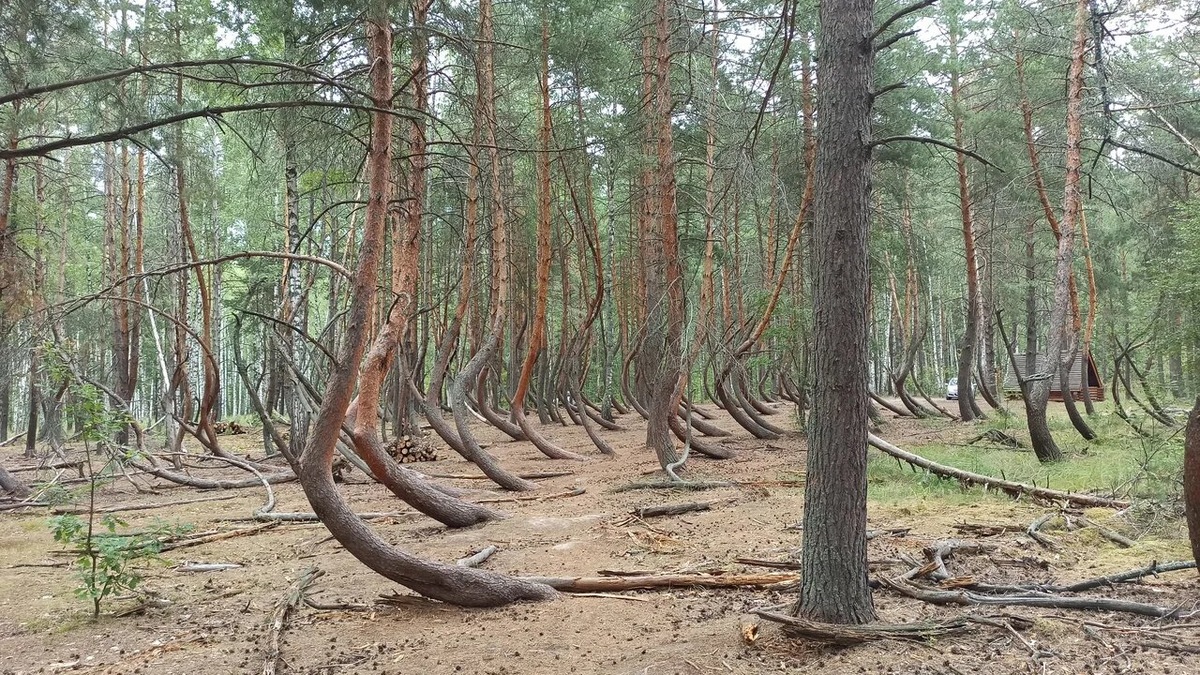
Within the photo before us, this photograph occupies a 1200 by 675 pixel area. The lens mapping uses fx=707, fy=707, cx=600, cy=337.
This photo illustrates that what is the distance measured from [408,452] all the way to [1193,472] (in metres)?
11.5

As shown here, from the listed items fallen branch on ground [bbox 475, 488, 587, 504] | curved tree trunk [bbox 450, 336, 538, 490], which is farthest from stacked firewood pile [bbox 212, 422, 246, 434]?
fallen branch on ground [bbox 475, 488, 587, 504]

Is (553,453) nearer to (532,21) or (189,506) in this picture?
(189,506)

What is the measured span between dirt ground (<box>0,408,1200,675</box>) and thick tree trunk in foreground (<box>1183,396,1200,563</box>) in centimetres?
44

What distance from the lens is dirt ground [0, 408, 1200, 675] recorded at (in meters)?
3.42

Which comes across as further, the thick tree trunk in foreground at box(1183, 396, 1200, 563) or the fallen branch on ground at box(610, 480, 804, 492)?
the fallen branch on ground at box(610, 480, 804, 492)

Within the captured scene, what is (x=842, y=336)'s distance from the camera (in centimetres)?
367

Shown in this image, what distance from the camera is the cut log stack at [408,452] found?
507 inches

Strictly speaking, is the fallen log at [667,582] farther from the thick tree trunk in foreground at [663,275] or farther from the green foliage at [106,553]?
the thick tree trunk in foreground at [663,275]

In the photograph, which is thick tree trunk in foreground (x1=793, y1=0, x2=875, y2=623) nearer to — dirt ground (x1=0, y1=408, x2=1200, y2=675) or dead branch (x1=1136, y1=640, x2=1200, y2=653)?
dirt ground (x1=0, y1=408, x2=1200, y2=675)

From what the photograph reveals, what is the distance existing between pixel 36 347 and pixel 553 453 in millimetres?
8031

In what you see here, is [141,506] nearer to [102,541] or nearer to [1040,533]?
[102,541]

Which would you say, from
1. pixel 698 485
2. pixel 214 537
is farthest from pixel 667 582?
pixel 214 537

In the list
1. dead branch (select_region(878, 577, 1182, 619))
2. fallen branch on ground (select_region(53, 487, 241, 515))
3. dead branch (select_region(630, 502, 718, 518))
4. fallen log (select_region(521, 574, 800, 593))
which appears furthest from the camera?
fallen branch on ground (select_region(53, 487, 241, 515))

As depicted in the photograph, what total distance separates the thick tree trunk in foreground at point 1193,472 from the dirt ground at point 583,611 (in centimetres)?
44
